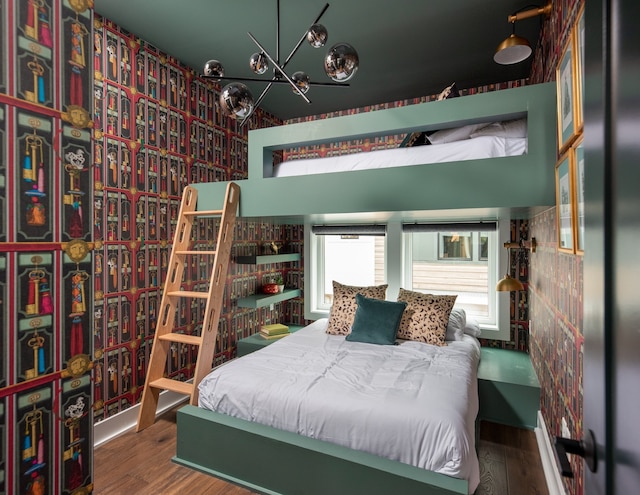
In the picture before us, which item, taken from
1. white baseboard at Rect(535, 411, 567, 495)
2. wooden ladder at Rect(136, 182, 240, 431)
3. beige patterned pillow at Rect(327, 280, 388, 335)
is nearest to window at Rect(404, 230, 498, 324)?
beige patterned pillow at Rect(327, 280, 388, 335)

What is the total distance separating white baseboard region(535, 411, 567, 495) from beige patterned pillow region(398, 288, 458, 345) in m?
0.81

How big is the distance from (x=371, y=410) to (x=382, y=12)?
7.88ft

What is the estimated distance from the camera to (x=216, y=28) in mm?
2496

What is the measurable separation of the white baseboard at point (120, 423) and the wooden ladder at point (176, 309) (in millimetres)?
115

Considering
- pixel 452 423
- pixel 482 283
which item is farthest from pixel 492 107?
pixel 482 283

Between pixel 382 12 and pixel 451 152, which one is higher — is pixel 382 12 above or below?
above

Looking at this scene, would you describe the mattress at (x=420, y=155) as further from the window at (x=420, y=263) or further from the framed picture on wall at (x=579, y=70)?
Answer: the window at (x=420, y=263)

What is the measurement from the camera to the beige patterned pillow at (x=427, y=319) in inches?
113

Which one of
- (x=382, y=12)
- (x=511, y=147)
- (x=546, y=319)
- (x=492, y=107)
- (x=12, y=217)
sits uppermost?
(x=382, y=12)

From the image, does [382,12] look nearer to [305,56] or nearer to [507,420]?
[305,56]

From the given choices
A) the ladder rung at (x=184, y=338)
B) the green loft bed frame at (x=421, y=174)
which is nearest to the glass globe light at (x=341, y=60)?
the green loft bed frame at (x=421, y=174)

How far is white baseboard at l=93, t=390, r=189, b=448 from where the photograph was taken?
2393mm

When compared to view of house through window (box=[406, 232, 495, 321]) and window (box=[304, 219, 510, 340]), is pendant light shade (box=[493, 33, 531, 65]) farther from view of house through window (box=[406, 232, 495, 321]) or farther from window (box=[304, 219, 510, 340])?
view of house through window (box=[406, 232, 495, 321])

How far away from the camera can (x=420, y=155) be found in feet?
6.70
